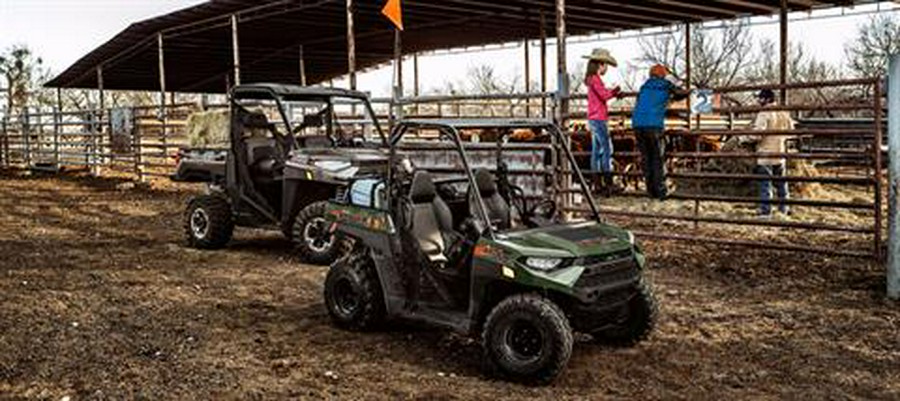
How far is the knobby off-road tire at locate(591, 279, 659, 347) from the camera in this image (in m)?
5.48

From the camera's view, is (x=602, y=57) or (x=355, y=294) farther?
(x=602, y=57)

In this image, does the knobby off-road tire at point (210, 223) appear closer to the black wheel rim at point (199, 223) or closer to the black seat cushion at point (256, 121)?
the black wheel rim at point (199, 223)

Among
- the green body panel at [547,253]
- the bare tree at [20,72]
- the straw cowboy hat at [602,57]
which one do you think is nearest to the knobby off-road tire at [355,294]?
the green body panel at [547,253]

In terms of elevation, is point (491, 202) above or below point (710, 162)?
below

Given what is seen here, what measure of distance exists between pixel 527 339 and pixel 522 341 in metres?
0.03

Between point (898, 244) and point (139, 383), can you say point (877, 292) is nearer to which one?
point (898, 244)

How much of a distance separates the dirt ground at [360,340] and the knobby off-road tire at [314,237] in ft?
0.72

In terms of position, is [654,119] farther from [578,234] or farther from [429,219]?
[578,234]

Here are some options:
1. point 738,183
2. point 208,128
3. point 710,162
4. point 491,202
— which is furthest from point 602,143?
point 208,128

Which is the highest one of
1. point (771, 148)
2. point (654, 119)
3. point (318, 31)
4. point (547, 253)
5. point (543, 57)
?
point (318, 31)

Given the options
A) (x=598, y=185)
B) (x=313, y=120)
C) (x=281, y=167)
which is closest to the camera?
(x=281, y=167)

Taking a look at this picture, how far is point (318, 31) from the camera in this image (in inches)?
829

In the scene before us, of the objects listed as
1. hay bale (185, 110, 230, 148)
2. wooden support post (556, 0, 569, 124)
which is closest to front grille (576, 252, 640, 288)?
wooden support post (556, 0, 569, 124)

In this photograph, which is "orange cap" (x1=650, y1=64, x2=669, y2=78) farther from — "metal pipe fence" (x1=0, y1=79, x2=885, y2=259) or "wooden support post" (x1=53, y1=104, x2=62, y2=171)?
"wooden support post" (x1=53, y1=104, x2=62, y2=171)
